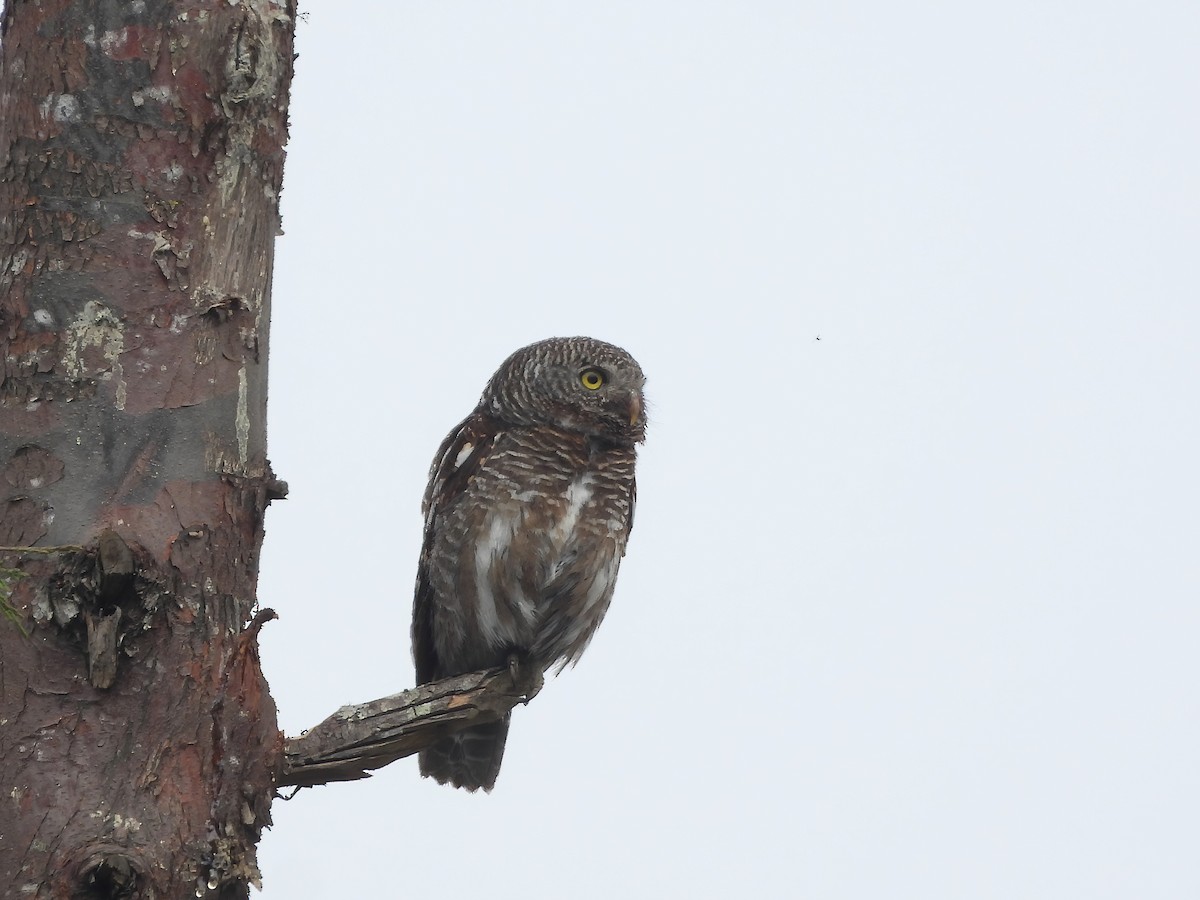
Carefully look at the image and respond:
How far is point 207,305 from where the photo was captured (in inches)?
123

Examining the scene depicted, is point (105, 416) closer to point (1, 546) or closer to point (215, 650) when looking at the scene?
point (1, 546)

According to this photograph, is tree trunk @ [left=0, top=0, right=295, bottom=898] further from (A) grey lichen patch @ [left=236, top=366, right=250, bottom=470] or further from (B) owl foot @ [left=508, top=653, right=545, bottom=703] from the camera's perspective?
(B) owl foot @ [left=508, top=653, right=545, bottom=703]

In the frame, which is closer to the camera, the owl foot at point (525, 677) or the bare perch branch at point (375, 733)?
the bare perch branch at point (375, 733)

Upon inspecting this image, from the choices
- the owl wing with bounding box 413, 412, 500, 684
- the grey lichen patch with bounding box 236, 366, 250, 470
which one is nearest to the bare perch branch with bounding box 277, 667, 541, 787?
the grey lichen patch with bounding box 236, 366, 250, 470

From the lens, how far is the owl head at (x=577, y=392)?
516 cm

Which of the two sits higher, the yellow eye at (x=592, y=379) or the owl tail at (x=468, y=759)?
the yellow eye at (x=592, y=379)

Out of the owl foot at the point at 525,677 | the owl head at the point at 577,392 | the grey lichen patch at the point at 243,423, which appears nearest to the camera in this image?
the grey lichen patch at the point at 243,423

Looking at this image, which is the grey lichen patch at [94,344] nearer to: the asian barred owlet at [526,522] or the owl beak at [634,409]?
the asian barred owlet at [526,522]

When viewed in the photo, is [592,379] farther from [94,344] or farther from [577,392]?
[94,344]

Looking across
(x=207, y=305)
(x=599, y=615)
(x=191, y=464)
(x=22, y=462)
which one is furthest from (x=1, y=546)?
(x=599, y=615)

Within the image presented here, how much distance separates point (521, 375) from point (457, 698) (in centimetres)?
204

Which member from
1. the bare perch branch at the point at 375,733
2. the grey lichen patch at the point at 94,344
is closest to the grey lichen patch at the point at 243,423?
the grey lichen patch at the point at 94,344

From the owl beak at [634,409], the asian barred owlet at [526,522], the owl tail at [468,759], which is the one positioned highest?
the owl beak at [634,409]

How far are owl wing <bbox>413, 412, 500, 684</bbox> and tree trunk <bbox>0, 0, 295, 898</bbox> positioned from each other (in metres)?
1.81
